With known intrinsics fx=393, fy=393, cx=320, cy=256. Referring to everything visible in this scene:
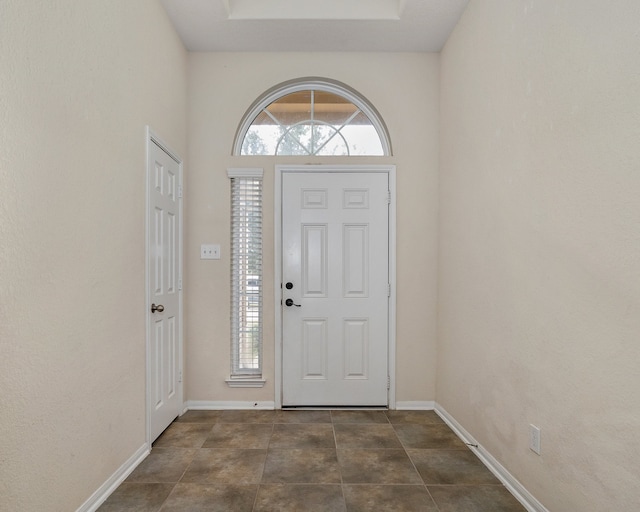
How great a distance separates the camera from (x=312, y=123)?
11.2 ft

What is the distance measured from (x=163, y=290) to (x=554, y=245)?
2.39m

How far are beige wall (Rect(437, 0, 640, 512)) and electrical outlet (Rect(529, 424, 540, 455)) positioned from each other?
0.13ft

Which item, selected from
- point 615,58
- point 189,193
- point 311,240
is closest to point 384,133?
point 311,240

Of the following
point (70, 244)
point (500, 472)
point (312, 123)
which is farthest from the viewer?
point (312, 123)

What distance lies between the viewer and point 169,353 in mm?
2863

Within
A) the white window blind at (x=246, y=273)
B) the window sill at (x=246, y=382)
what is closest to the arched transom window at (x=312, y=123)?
the white window blind at (x=246, y=273)

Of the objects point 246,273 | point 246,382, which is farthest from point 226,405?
point 246,273

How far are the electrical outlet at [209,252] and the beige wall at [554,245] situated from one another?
6.32ft

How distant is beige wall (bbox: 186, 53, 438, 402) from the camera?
3271mm

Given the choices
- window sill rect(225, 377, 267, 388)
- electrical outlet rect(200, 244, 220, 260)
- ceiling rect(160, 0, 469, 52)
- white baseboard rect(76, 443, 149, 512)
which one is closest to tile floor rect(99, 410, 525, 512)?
white baseboard rect(76, 443, 149, 512)

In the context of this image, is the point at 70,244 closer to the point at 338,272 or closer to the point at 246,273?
the point at 246,273

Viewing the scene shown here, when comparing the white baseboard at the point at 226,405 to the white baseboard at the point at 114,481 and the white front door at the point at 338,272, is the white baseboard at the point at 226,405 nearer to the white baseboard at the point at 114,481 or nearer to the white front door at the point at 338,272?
the white front door at the point at 338,272

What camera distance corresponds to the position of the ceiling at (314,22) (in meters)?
2.79

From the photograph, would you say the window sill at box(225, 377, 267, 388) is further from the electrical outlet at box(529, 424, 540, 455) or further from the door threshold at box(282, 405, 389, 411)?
the electrical outlet at box(529, 424, 540, 455)
